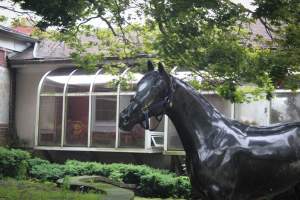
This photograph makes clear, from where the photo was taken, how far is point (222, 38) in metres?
8.31

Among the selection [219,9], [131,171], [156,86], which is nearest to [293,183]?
[156,86]

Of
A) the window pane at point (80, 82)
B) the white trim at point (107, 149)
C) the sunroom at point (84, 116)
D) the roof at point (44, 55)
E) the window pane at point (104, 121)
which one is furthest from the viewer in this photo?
the roof at point (44, 55)

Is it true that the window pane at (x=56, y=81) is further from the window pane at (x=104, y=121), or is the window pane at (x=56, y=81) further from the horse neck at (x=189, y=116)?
the horse neck at (x=189, y=116)

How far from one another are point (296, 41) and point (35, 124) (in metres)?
13.7

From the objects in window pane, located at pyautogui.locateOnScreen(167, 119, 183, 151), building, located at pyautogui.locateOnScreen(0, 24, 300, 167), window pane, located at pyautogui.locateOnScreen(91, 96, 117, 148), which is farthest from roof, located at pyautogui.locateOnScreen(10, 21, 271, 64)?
window pane, located at pyautogui.locateOnScreen(167, 119, 183, 151)

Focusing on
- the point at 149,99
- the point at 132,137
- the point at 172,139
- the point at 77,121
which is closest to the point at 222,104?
the point at 172,139

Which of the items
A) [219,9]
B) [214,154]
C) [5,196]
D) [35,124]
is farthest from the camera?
[35,124]

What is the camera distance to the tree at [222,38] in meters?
7.51

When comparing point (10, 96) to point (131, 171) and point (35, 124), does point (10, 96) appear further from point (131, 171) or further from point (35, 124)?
point (131, 171)

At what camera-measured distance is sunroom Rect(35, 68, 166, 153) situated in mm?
17078

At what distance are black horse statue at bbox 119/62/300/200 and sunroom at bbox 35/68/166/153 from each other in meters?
11.9

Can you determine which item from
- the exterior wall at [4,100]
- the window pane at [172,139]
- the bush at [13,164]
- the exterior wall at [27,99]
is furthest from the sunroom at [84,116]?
the bush at [13,164]

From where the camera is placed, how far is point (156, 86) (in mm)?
4453

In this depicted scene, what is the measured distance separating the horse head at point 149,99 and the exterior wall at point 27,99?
1632cm
